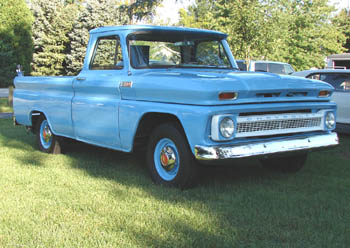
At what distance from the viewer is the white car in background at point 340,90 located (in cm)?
869

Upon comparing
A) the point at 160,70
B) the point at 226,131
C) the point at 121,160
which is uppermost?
the point at 160,70

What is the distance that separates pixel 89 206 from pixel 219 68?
8.87 ft

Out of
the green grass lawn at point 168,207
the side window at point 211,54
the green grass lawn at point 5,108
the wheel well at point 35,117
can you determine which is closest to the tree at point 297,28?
the green grass lawn at point 5,108

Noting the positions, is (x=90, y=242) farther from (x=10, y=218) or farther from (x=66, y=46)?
(x=66, y=46)

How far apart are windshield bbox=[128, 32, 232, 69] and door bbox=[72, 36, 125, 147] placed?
0.84 ft

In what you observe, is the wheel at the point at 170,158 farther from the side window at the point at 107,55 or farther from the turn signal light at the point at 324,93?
the turn signal light at the point at 324,93

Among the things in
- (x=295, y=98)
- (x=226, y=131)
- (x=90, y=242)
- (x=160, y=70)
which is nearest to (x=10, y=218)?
(x=90, y=242)

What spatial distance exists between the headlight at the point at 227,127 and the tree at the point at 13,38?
2561cm

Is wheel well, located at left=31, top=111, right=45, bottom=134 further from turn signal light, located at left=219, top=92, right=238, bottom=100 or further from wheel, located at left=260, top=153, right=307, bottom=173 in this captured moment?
turn signal light, located at left=219, top=92, right=238, bottom=100

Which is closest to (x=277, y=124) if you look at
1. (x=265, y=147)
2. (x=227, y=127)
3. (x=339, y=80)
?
(x=265, y=147)

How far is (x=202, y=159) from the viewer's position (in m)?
4.27

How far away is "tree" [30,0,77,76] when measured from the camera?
26.8 meters

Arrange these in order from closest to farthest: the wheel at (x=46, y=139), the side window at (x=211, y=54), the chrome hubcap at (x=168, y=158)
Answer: the chrome hubcap at (x=168, y=158) < the side window at (x=211, y=54) < the wheel at (x=46, y=139)

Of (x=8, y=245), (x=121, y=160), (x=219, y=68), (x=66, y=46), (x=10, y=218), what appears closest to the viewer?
(x=8, y=245)
